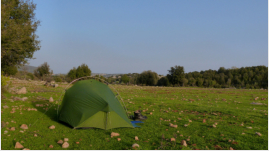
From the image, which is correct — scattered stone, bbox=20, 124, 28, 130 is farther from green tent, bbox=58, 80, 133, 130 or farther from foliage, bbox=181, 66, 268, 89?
foliage, bbox=181, 66, 268, 89

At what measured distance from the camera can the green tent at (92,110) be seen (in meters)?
8.58

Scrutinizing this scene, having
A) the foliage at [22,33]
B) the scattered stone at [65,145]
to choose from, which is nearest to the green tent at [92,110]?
the scattered stone at [65,145]

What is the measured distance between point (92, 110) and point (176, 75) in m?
65.8

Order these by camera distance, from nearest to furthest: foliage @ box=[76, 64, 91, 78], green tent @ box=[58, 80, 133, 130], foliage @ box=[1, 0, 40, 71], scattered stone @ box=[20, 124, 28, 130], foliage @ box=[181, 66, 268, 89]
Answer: scattered stone @ box=[20, 124, 28, 130]
green tent @ box=[58, 80, 133, 130]
foliage @ box=[1, 0, 40, 71]
foliage @ box=[76, 64, 91, 78]
foliage @ box=[181, 66, 268, 89]

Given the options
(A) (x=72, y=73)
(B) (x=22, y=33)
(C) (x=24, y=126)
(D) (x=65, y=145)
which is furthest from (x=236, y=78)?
(D) (x=65, y=145)

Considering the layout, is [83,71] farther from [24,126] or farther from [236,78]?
[236,78]

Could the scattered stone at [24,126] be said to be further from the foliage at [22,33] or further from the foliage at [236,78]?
the foliage at [236,78]

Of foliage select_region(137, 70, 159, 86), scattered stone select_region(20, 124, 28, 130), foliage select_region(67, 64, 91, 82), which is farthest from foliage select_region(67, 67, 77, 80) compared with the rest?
scattered stone select_region(20, 124, 28, 130)

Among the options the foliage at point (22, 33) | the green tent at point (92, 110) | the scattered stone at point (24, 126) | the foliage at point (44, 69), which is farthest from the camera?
the foliage at point (44, 69)

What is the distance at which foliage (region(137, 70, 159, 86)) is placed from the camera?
263 feet

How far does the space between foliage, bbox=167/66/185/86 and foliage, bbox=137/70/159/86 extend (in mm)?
8286

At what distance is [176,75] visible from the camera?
236 ft

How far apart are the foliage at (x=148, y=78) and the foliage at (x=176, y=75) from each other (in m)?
8.29

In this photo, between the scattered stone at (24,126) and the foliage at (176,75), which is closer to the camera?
the scattered stone at (24,126)
